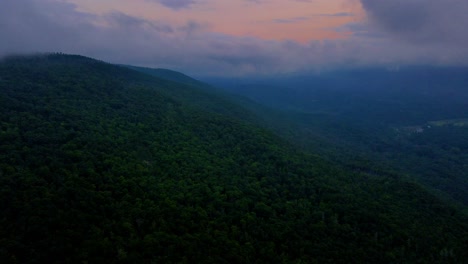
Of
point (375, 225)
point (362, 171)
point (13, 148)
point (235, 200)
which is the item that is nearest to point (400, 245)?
point (375, 225)

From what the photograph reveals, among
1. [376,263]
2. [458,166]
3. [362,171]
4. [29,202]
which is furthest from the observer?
[458,166]

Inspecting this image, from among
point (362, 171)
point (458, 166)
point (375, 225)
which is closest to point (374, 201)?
point (375, 225)

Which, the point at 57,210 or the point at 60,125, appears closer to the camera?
the point at 57,210

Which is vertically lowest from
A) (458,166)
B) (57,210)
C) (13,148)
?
(458,166)

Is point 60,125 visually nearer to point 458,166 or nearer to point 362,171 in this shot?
point 362,171

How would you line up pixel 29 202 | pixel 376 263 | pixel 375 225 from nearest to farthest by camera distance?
pixel 29 202 < pixel 376 263 < pixel 375 225

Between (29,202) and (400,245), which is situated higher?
(29,202)
